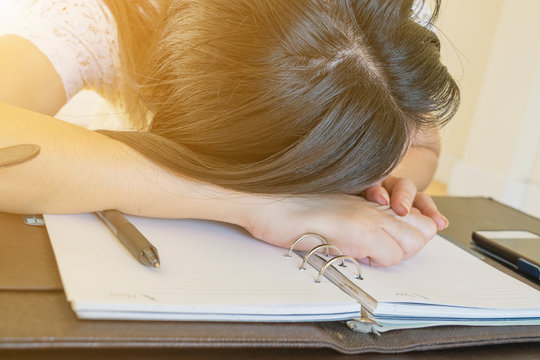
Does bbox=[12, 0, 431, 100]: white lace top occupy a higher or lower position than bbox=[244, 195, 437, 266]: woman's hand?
higher

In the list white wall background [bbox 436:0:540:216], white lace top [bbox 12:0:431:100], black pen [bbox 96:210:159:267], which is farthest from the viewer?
white wall background [bbox 436:0:540:216]

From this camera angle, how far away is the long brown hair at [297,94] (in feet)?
1.87

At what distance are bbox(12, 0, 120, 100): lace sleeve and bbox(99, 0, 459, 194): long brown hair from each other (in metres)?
0.34

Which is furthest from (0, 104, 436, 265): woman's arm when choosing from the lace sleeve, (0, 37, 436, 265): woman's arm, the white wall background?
the white wall background

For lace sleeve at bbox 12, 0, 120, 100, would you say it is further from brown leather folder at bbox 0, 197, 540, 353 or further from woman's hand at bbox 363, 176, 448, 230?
woman's hand at bbox 363, 176, 448, 230

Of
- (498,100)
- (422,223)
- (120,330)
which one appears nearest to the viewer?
(120,330)

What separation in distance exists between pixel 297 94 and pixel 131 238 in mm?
230

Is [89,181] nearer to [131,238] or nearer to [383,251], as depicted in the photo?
[131,238]

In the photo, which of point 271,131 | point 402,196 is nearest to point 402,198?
point 402,196

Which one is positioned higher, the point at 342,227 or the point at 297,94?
the point at 297,94

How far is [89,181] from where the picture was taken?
2.02ft

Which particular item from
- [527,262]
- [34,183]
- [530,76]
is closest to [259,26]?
[34,183]

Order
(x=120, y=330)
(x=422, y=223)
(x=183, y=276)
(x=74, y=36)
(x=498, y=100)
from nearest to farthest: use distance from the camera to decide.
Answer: (x=120, y=330) → (x=183, y=276) → (x=422, y=223) → (x=74, y=36) → (x=498, y=100)

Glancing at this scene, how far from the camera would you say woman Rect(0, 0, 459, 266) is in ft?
1.88
